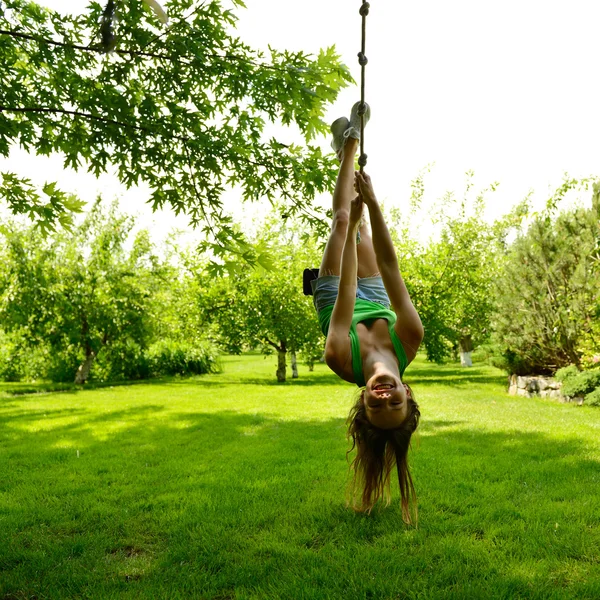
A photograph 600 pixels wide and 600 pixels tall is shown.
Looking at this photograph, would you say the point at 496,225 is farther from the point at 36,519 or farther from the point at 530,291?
the point at 36,519

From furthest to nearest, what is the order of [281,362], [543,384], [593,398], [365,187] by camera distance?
[281,362] < [543,384] < [593,398] < [365,187]

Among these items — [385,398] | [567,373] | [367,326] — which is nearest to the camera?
[385,398]

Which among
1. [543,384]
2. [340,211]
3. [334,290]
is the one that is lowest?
[543,384]

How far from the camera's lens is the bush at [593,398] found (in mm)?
9273

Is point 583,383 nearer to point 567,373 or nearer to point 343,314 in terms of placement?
point 567,373

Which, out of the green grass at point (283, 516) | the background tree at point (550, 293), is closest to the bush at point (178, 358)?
the background tree at point (550, 293)

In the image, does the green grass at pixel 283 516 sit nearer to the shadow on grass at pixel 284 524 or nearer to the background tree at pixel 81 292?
the shadow on grass at pixel 284 524

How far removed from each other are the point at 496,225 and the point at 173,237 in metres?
11.0

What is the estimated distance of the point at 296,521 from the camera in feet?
12.8

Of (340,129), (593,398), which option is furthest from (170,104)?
(593,398)

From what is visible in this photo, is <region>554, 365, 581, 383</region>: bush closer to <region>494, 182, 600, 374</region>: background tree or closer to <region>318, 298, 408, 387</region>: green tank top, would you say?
<region>494, 182, 600, 374</region>: background tree

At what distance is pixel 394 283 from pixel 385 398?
0.59 m

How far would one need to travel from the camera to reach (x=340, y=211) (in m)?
2.93

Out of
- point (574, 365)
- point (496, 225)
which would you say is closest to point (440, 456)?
point (574, 365)
